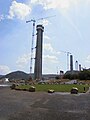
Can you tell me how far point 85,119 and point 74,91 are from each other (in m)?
31.1

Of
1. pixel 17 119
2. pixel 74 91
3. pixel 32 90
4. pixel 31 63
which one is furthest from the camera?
pixel 31 63

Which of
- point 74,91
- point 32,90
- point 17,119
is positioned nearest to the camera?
point 17,119

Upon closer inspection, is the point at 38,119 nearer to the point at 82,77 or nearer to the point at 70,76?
the point at 82,77

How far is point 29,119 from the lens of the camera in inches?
647

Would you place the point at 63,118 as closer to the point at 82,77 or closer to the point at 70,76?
the point at 82,77

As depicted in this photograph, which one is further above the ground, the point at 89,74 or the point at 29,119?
the point at 89,74

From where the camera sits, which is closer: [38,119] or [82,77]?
[38,119]

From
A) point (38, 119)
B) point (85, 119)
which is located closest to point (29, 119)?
point (38, 119)

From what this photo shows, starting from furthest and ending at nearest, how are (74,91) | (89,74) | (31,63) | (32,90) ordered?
(31,63), (89,74), (32,90), (74,91)

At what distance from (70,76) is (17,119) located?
18227cm

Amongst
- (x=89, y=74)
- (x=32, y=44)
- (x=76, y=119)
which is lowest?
(x=76, y=119)

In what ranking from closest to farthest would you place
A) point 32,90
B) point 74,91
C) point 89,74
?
point 74,91, point 32,90, point 89,74

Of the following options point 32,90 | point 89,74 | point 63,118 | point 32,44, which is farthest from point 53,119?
point 32,44

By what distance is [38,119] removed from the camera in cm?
1652
